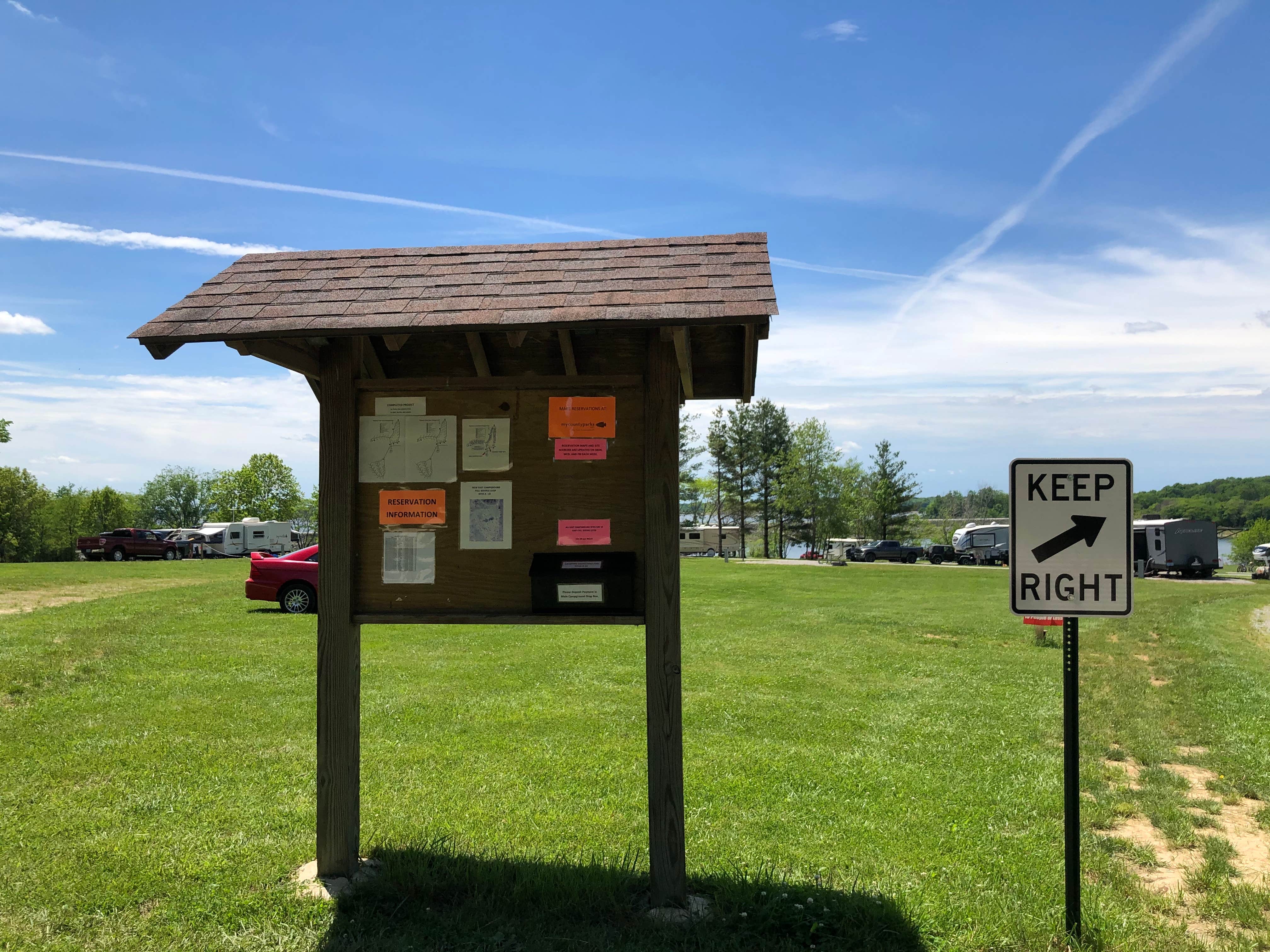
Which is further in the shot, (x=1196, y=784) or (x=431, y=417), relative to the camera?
(x=1196, y=784)

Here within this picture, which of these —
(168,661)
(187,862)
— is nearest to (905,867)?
(187,862)

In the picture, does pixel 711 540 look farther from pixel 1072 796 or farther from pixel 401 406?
pixel 1072 796

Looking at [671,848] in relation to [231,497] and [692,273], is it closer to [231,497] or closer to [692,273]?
[692,273]

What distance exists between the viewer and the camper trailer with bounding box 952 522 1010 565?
56.1 metres

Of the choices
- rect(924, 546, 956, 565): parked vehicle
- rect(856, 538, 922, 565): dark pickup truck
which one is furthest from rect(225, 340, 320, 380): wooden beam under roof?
rect(924, 546, 956, 565): parked vehicle

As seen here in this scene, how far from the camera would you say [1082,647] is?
48.3 ft

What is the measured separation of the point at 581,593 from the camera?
4.18m

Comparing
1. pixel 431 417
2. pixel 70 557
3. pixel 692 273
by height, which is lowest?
pixel 70 557

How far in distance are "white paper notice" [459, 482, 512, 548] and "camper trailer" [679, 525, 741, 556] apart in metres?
61.4

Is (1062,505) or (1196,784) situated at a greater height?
(1062,505)

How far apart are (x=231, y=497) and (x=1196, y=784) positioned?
296ft

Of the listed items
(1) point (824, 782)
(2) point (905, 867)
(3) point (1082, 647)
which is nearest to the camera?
(2) point (905, 867)

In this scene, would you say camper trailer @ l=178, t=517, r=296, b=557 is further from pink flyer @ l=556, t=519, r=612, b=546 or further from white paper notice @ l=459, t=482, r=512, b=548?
pink flyer @ l=556, t=519, r=612, b=546

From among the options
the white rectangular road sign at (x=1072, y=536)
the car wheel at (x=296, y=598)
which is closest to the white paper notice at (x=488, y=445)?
the white rectangular road sign at (x=1072, y=536)
